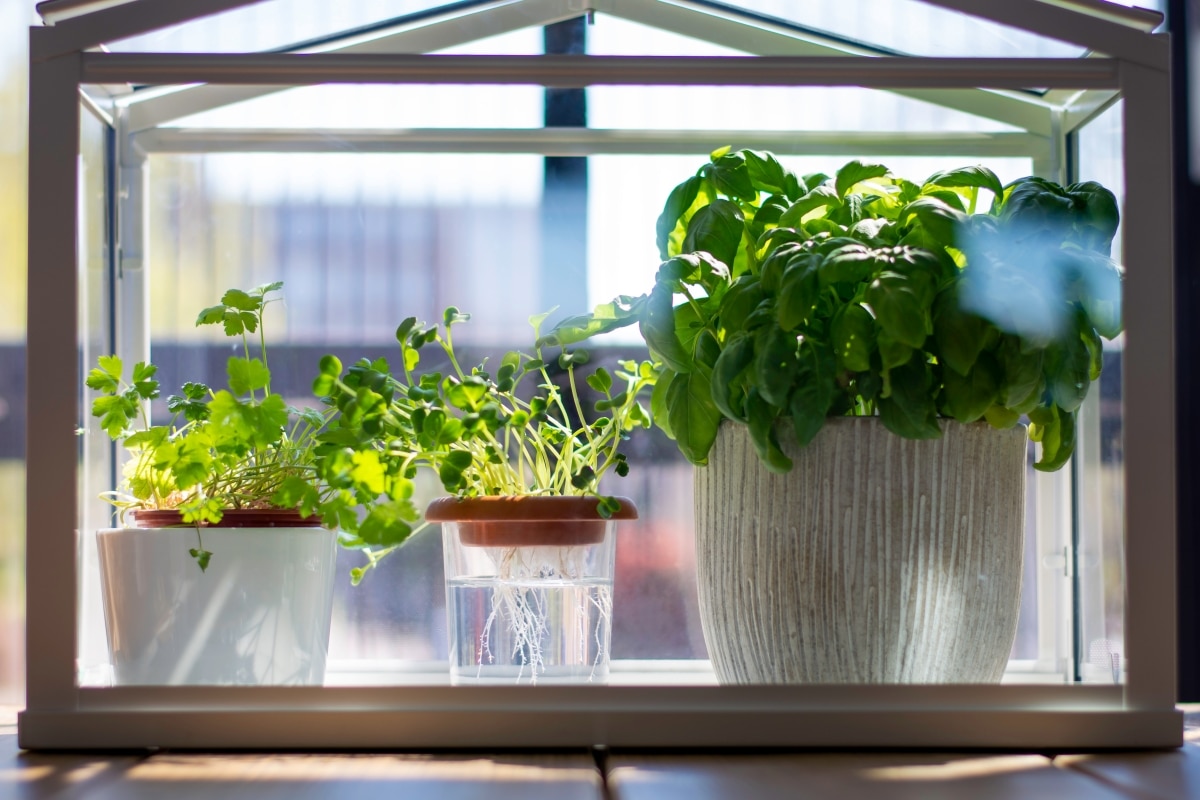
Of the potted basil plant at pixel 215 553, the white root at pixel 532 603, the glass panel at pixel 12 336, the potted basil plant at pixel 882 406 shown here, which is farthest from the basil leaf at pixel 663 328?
the glass panel at pixel 12 336

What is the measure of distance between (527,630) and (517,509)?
12 cm

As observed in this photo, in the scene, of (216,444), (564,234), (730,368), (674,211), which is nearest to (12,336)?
(216,444)

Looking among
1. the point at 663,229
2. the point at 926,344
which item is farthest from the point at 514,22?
the point at 926,344

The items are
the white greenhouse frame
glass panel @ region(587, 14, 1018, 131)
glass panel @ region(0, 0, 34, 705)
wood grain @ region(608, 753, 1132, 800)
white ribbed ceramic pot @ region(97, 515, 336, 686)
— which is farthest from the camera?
glass panel @ region(0, 0, 34, 705)

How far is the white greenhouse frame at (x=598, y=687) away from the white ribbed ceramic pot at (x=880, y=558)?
0.22 feet

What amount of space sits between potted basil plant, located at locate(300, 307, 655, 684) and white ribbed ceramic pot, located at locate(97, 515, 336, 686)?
8 centimetres

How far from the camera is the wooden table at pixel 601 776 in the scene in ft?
2.30

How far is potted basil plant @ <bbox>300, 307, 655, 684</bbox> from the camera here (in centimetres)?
96

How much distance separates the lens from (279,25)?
43.0 inches

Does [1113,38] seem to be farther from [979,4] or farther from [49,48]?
[49,48]

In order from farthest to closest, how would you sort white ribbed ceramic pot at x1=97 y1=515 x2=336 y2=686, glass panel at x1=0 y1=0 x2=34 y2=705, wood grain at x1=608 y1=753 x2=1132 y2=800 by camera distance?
glass panel at x1=0 y1=0 x2=34 y2=705 < white ribbed ceramic pot at x1=97 y1=515 x2=336 y2=686 < wood grain at x1=608 y1=753 x2=1132 y2=800

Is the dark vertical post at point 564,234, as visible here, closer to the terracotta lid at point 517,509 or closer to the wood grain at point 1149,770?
the terracotta lid at point 517,509

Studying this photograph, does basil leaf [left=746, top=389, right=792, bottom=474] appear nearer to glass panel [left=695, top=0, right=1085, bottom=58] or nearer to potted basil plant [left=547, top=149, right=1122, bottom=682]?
potted basil plant [left=547, top=149, right=1122, bottom=682]

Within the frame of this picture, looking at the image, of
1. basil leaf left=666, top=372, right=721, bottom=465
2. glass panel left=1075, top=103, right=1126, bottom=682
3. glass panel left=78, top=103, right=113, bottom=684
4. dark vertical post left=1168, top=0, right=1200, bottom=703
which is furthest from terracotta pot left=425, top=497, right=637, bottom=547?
dark vertical post left=1168, top=0, right=1200, bottom=703
